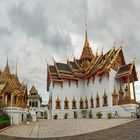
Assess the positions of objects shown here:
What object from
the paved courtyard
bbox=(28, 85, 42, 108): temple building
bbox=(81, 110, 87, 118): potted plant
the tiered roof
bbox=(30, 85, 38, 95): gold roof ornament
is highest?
the tiered roof

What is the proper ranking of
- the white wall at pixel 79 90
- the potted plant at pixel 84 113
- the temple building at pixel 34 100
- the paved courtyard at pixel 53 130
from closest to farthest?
the paved courtyard at pixel 53 130 < the white wall at pixel 79 90 < the potted plant at pixel 84 113 < the temple building at pixel 34 100

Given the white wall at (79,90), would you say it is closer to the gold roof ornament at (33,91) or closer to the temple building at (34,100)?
the temple building at (34,100)

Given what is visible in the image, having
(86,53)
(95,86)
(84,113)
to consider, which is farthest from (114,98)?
(86,53)

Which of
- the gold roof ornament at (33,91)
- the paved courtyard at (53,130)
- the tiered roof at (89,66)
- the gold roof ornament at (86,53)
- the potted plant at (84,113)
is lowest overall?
the potted plant at (84,113)

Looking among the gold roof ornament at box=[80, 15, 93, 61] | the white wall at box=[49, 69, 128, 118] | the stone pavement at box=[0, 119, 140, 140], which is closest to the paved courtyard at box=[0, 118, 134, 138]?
the stone pavement at box=[0, 119, 140, 140]

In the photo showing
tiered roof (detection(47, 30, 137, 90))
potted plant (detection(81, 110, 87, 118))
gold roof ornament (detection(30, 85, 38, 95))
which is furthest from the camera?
gold roof ornament (detection(30, 85, 38, 95))

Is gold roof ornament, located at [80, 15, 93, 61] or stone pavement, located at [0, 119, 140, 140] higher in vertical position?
gold roof ornament, located at [80, 15, 93, 61]

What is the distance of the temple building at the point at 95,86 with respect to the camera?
111ft

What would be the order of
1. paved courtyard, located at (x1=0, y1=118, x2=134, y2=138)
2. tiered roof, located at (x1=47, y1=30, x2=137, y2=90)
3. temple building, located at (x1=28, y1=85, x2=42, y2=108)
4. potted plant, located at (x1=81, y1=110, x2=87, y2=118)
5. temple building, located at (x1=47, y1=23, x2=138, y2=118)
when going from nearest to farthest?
paved courtyard, located at (x1=0, y1=118, x2=134, y2=138)
temple building, located at (x1=47, y1=23, x2=138, y2=118)
tiered roof, located at (x1=47, y1=30, x2=137, y2=90)
potted plant, located at (x1=81, y1=110, x2=87, y2=118)
temple building, located at (x1=28, y1=85, x2=42, y2=108)

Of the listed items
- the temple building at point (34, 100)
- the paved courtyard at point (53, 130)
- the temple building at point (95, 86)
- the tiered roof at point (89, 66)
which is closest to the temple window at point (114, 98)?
the temple building at point (95, 86)

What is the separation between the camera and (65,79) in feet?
135

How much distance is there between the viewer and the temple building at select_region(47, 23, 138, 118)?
3384cm

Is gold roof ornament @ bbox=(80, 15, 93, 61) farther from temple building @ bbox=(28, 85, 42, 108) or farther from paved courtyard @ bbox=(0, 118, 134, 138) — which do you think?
paved courtyard @ bbox=(0, 118, 134, 138)

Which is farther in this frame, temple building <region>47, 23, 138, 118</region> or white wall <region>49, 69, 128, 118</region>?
white wall <region>49, 69, 128, 118</region>
